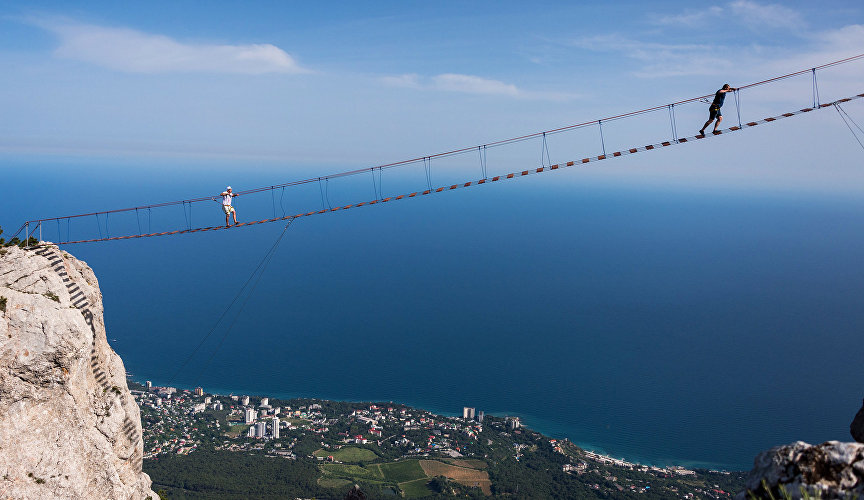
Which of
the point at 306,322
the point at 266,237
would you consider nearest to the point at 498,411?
the point at 306,322

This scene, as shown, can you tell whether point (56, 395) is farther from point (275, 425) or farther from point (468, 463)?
point (275, 425)

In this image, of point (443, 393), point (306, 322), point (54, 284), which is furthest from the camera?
point (306, 322)

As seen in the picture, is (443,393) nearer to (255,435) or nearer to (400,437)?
(400,437)

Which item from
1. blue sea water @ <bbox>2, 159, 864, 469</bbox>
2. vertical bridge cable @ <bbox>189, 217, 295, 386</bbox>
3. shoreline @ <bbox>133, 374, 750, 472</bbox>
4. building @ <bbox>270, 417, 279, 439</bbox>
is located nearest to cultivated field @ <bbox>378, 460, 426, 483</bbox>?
building @ <bbox>270, 417, 279, 439</bbox>

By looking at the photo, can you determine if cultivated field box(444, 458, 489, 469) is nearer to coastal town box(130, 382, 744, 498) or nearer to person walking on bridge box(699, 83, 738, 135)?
coastal town box(130, 382, 744, 498)

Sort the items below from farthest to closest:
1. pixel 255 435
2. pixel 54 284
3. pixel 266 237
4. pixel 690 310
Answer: pixel 266 237 < pixel 690 310 < pixel 255 435 < pixel 54 284

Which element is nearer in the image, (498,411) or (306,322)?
(498,411)

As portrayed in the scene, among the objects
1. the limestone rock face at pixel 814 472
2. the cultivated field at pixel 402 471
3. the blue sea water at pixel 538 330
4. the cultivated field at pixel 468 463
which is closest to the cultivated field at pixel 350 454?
the cultivated field at pixel 402 471
